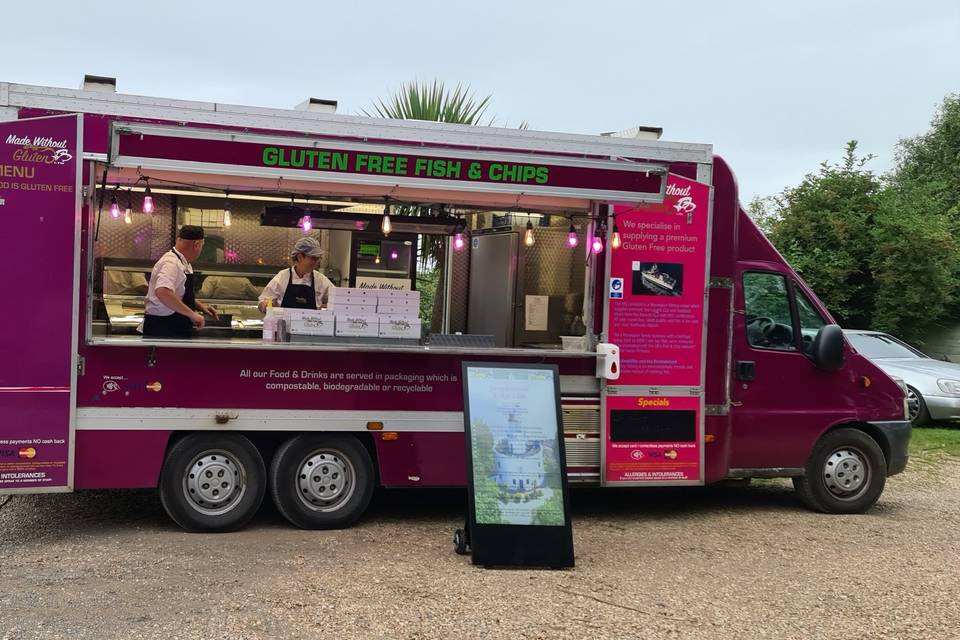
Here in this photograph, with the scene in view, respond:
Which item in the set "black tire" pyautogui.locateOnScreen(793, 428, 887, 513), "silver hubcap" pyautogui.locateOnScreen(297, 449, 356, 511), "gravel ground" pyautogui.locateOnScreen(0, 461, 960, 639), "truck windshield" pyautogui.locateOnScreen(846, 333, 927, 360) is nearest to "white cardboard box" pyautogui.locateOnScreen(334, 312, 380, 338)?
"silver hubcap" pyautogui.locateOnScreen(297, 449, 356, 511)

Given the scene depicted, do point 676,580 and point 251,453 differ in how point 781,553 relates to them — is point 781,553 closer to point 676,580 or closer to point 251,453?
point 676,580

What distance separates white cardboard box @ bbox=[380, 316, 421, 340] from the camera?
24.5 feet

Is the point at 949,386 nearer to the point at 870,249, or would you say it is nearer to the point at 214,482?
the point at 870,249

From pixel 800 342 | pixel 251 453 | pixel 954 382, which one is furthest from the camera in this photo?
pixel 954 382

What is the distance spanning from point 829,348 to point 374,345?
359cm

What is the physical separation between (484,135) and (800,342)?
307 centimetres

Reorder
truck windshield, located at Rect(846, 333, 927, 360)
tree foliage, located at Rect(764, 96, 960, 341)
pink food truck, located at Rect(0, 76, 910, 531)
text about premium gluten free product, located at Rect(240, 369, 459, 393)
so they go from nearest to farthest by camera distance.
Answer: pink food truck, located at Rect(0, 76, 910, 531) < text about premium gluten free product, located at Rect(240, 369, 459, 393) < truck windshield, located at Rect(846, 333, 927, 360) < tree foliage, located at Rect(764, 96, 960, 341)

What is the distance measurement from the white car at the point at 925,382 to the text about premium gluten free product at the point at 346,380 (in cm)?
813

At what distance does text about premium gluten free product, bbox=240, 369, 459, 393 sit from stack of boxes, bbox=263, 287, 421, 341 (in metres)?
0.31

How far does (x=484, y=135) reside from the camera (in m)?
7.35

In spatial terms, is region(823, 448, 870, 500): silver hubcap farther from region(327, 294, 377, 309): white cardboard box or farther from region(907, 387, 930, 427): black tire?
region(907, 387, 930, 427): black tire

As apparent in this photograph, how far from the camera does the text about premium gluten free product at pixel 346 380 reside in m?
7.03

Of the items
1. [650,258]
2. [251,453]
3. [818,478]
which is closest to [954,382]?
[818,478]

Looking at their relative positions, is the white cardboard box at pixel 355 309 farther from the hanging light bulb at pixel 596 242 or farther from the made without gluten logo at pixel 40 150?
the made without gluten logo at pixel 40 150
